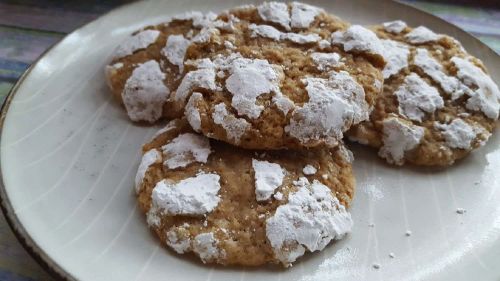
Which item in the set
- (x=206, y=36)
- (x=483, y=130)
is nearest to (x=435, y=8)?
(x=483, y=130)

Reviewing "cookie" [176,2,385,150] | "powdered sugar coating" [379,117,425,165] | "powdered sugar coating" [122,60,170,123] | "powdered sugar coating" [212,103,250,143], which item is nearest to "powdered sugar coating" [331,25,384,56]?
"cookie" [176,2,385,150]

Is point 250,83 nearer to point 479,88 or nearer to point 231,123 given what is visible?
point 231,123

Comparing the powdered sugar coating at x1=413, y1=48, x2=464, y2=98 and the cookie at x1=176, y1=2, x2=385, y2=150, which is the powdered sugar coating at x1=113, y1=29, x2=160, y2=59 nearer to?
the cookie at x1=176, y1=2, x2=385, y2=150

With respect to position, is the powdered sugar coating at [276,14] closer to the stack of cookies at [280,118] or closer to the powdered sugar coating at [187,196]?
the stack of cookies at [280,118]

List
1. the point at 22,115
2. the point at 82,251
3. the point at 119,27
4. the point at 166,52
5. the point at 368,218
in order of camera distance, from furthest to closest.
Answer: the point at 119,27 → the point at 166,52 → the point at 22,115 → the point at 368,218 → the point at 82,251

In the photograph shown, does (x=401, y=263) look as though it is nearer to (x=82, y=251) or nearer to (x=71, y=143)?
(x=82, y=251)

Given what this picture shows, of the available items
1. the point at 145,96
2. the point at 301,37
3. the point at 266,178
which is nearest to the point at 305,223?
the point at 266,178
